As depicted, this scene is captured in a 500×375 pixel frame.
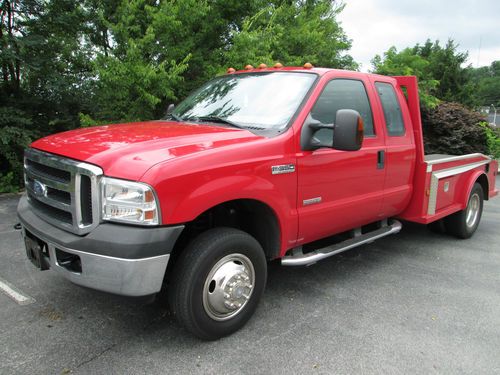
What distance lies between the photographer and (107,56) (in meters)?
7.42

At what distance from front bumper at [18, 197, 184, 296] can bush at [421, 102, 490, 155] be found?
746cm

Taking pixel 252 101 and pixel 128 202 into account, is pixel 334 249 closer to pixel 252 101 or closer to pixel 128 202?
pixel 252 101

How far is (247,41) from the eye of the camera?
759 centimetres

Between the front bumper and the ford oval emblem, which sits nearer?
the front bumper

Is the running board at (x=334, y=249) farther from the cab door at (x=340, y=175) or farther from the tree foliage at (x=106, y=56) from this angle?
the tree foliage at (x=106, y=56)

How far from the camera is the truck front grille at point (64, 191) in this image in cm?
256

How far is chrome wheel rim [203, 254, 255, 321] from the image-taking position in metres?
2.88

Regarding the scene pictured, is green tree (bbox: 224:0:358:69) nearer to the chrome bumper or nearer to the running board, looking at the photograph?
the running board

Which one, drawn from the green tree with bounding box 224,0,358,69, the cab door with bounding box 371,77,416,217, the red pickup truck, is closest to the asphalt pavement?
the red pickup truck

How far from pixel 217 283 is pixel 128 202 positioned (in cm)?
85

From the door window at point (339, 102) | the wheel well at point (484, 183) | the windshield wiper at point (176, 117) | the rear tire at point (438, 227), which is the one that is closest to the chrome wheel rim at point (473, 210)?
the wheel well at point (484, 183)

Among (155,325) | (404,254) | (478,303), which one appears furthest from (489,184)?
(155,325)

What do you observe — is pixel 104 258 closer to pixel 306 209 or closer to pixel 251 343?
pixel 251 343

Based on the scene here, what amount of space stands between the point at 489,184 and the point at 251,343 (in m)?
4.67
